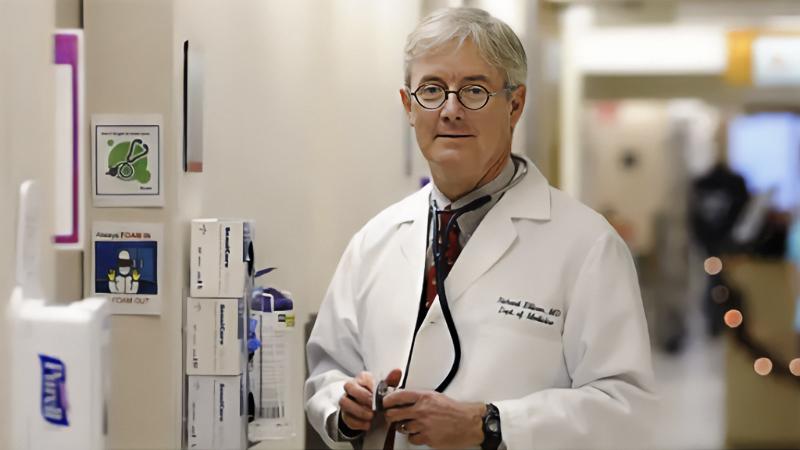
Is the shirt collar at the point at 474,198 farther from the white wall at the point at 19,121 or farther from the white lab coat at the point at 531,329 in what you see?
the white wall at the point at 19,121

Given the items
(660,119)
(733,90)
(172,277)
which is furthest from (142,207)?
(733,90)

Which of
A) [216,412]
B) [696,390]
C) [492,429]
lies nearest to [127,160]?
[216,412]

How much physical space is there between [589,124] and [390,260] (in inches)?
78.9

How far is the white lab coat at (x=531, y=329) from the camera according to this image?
6.40 feet


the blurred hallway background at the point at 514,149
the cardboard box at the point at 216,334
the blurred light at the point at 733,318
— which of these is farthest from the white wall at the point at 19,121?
the blurred light at the point at 733,318

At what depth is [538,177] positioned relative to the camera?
7.04ft

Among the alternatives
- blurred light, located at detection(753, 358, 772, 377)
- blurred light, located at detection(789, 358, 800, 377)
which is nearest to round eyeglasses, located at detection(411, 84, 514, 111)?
blurred light, located at detection(753, 358, 772, 377)

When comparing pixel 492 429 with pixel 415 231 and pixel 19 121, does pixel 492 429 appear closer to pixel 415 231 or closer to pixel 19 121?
pixel 415 231

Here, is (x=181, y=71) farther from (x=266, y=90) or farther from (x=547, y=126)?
(x=547, y=126)

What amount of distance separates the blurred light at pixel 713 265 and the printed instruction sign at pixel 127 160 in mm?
2796

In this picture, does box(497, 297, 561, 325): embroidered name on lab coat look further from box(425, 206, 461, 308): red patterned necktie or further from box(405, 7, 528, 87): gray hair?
box(405, 7, 528, 87): gray hair

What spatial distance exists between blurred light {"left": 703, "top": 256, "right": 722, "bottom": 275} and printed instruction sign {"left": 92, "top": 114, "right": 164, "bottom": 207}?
2.80m

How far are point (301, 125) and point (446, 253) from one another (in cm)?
73

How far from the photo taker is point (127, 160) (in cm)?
244
